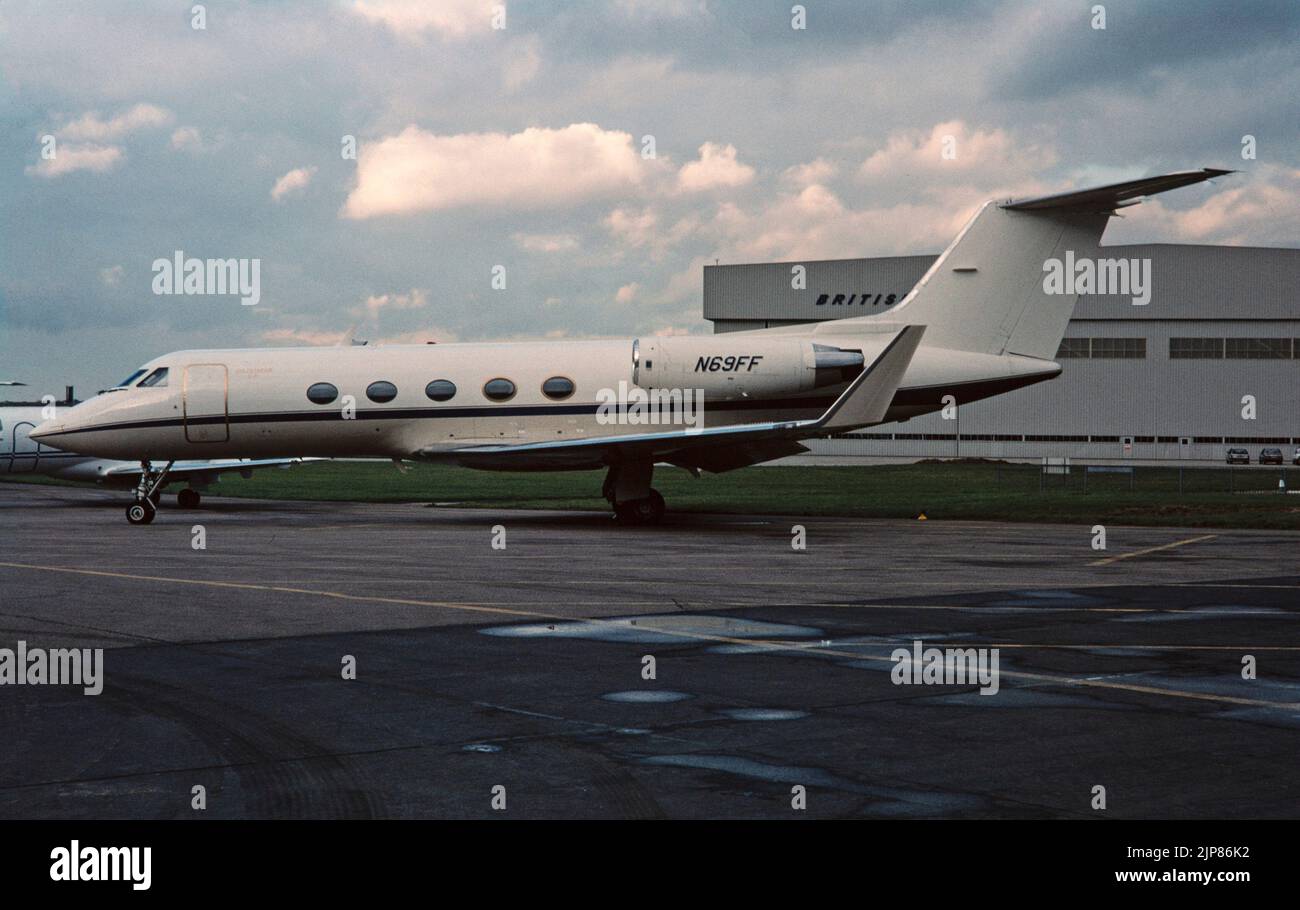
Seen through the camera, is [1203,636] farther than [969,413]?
No

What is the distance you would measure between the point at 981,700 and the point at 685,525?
20248mm

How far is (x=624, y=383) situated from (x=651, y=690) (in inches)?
775

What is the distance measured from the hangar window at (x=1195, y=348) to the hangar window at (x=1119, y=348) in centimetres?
175

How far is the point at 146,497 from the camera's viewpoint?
31.0 metres

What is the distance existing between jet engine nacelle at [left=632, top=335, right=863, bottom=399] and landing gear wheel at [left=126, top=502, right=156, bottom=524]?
1152 centimetres

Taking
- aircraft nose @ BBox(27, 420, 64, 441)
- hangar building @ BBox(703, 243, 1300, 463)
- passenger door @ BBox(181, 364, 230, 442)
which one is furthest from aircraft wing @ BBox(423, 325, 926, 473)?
hangar building @ BBox(703, 243, 1300, 463)

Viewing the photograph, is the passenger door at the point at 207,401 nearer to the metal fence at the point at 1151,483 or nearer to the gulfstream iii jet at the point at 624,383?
the gulfstream iii jet at the point at 624,383

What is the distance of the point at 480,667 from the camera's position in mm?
11109

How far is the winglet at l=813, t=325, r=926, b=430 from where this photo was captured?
24.5 meters
